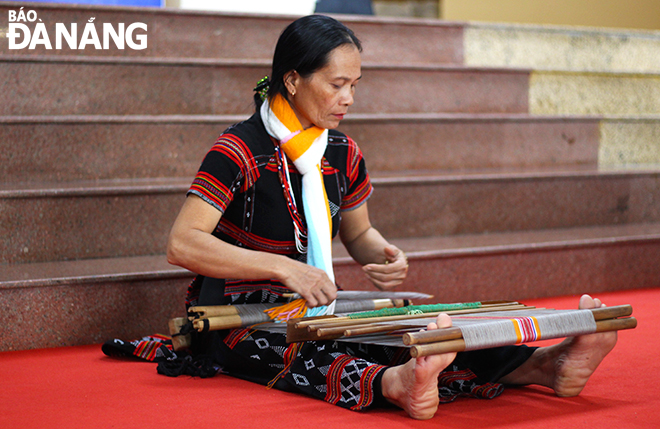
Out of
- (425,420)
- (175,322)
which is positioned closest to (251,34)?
(175,322)

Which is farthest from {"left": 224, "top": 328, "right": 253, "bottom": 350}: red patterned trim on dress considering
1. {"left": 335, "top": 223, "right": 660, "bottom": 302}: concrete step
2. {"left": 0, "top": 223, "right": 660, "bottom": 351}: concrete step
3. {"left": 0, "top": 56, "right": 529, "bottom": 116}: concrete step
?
{"left": 0, "top": 56, "right": 529, "bottom": 116}: concrete step

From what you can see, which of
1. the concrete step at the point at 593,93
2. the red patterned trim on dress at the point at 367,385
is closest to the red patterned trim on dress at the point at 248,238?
the red patterned trim on dress at the point at 367,385

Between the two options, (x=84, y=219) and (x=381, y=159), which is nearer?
(x=84, y=219)

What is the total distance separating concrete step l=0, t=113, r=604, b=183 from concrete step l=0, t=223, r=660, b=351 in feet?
1.56

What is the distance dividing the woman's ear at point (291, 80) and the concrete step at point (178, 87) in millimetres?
993

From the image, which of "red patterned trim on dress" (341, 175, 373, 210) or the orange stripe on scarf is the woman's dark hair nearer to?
the orange stripe on scarf

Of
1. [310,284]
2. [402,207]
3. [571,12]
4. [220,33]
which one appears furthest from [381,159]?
[571,12]

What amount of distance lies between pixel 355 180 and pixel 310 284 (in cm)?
45

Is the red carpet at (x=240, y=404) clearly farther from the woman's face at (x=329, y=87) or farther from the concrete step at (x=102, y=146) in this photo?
the concrete step at (x=102, y=146)

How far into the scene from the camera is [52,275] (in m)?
2.25

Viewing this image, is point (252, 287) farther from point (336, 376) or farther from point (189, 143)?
point (189, 143)

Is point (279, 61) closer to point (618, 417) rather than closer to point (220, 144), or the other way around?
point (220, 144)

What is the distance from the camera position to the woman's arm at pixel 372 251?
73.2 inches

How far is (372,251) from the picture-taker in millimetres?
2021
